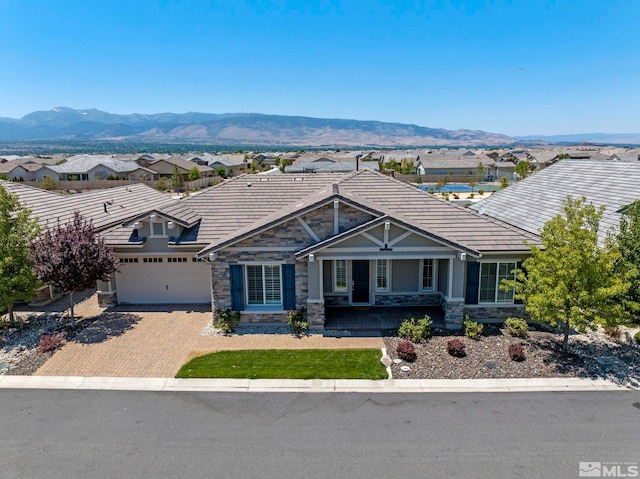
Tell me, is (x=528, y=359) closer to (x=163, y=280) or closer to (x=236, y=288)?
(x=236, y=288)

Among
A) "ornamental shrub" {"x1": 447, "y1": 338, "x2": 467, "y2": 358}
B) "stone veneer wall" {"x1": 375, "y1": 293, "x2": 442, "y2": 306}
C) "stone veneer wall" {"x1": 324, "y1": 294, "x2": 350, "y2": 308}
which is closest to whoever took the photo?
"ornamental shrub" {"x1": 447, "y1": 338, "x2": 467, "y2": 358}

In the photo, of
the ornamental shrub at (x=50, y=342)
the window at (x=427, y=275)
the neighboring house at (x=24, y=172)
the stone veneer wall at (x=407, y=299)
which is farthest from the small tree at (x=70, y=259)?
the neighboring house at (x=24, y=172)

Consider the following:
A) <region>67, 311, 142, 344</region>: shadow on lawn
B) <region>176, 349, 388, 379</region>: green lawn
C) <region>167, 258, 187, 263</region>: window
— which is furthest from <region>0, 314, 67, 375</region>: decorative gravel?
<region>176, 349, 388, 379</region>: green lawn

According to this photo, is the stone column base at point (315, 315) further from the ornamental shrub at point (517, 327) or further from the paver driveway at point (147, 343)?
the ornamental shrub at point (517, 327)

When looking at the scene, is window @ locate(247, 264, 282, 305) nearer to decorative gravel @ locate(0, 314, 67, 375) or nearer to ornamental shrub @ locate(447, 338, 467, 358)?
ornamental shrub @ locate(447, 338, 467, 358)

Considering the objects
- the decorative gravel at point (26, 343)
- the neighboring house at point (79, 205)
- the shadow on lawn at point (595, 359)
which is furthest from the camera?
the neighboring house at point (79, 205)

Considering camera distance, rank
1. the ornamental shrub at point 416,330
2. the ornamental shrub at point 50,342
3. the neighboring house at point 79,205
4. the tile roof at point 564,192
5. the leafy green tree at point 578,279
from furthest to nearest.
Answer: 1. the neighboring house at point 79,205
2. the tile roof at point 564,192
3. the ornamental shrub at point 416,330
4. the ornamental shrub at point 50,342
5. the leafy green tree at point 578,279

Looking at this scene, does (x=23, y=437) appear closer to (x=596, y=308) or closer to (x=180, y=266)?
(x=180, y=266)

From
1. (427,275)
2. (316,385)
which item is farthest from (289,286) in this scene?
(427,275)
